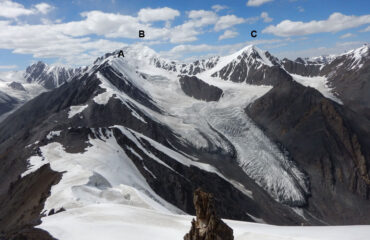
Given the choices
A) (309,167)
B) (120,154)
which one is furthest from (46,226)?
(309,167)

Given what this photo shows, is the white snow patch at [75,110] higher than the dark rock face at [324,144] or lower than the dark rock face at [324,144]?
higher

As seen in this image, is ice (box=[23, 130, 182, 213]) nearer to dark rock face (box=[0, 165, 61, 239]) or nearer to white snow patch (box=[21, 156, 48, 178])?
white snow patch (box=[21, 156, 48, 178])

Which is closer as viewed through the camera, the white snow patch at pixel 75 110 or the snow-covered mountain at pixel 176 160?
the snow-covered mountain at pixel 176 160

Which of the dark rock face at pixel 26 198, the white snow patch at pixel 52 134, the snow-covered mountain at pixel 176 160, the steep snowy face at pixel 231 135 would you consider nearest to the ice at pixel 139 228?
the snow-covered mountain at pixel 176 160

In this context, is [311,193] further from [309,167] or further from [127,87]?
[127,87]

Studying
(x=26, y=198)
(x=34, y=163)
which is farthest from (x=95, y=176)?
(x=34, y=163)

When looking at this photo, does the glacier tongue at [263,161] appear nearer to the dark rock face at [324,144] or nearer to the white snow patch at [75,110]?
the dark rock face at [324,144]
